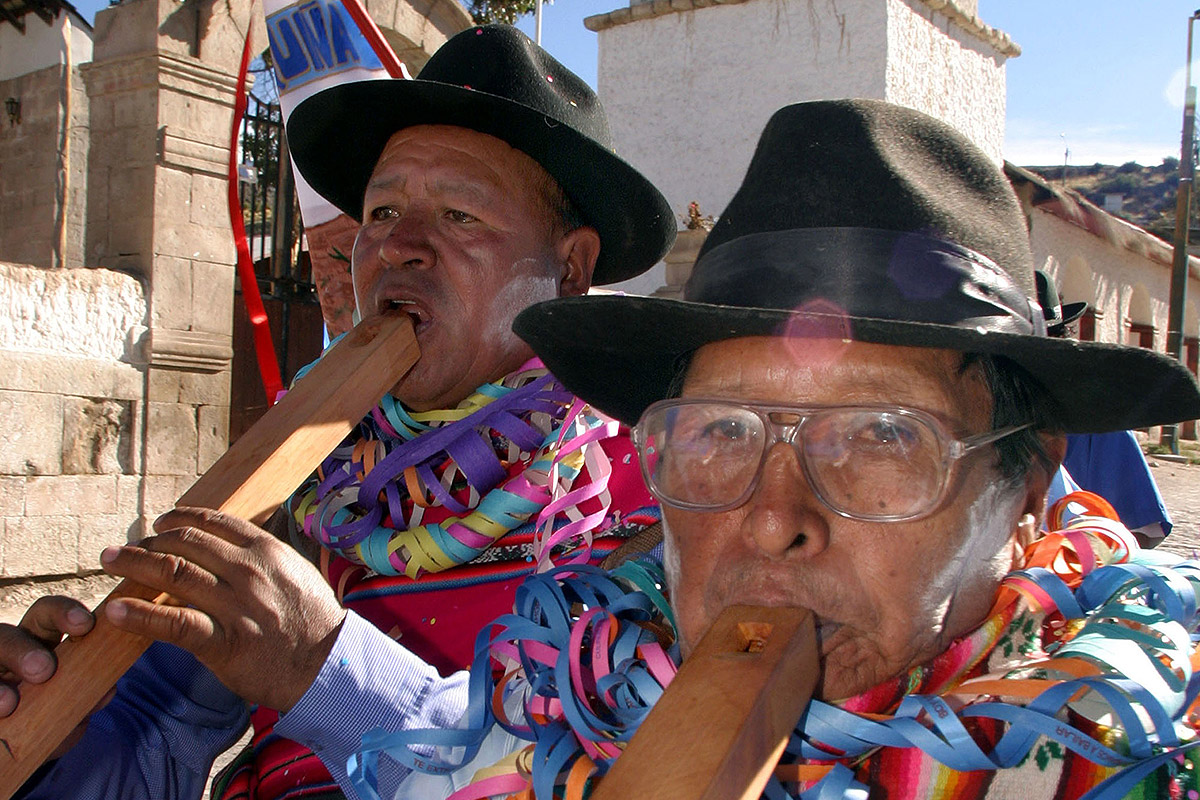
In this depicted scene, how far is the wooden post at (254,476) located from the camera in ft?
4.16

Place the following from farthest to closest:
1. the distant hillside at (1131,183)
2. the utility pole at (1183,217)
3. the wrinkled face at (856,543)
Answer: the distant hillside at (1131,183) < the utility pole at (1183,217) < the wrinkled face at (856,543)

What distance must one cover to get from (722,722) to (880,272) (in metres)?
0.57

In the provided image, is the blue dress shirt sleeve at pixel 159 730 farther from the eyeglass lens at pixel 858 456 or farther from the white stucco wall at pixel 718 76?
the white stucco wall at pixel 718 76

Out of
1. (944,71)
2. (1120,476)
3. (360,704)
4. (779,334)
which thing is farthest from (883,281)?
(944,71)

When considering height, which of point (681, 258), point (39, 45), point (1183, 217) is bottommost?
point (681, 258)

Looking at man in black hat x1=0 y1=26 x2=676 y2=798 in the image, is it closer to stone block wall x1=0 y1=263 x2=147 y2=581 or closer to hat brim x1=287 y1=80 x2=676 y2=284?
hat brim x1=287 y1=80 x2=676 y2=284

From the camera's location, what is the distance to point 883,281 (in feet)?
3.96

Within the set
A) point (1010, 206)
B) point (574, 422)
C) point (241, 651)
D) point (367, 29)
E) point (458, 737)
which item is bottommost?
point (458, 737)

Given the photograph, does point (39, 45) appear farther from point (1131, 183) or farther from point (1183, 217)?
point (1131, 183)

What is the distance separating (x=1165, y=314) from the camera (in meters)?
21.6

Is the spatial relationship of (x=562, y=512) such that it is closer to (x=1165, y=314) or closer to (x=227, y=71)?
(x=227, y=71)

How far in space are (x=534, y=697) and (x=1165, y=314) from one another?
23516 millimetres

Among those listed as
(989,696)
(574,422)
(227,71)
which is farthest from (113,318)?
(989,696)

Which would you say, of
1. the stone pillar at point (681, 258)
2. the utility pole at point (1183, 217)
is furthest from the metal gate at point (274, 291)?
the utility pole at point (1183, 217)
